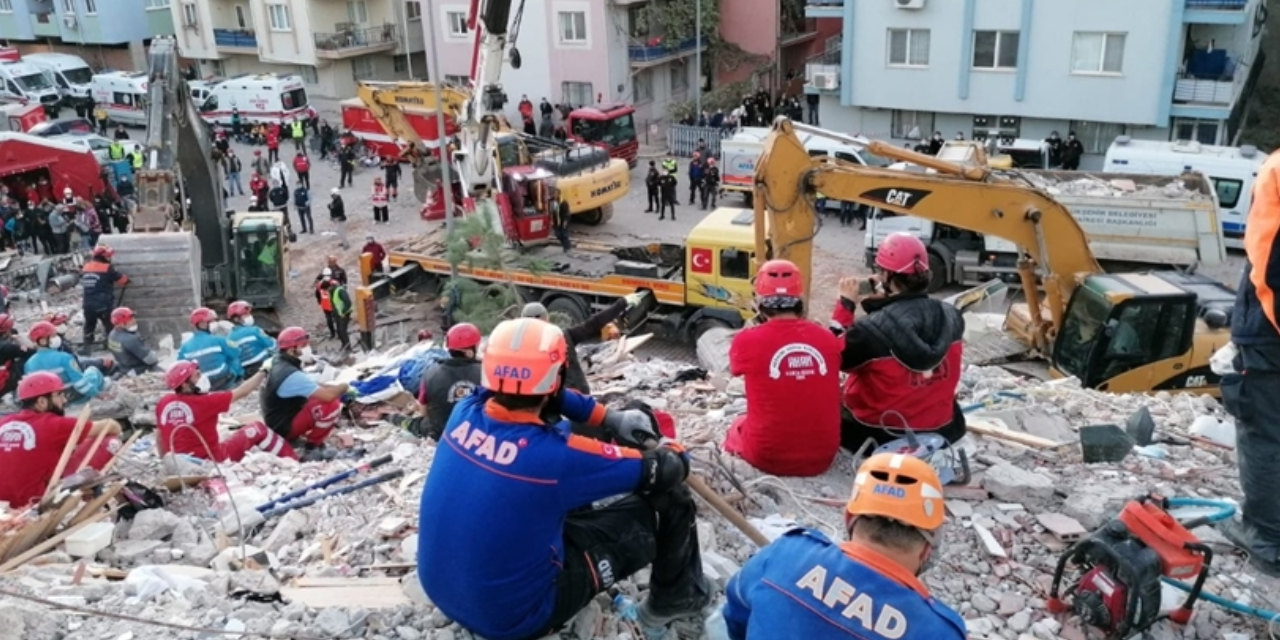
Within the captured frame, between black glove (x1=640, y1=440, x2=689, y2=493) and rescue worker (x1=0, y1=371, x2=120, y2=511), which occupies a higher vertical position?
black glove (x1=640, y1=440, x2=689, y2=493)

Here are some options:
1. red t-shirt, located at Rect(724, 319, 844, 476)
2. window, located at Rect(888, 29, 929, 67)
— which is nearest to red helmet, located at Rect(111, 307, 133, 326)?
red t-shirt, located at Rect(724, 319, 844, 476)

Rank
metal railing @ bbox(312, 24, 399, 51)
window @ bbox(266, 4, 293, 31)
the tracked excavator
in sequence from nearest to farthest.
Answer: the tracked excavator, metal railing @ bbox(312, 24, 399, 51), window @ bbox(266, 4, 293, 31)

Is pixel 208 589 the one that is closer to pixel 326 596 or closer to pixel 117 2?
pixel 326 596

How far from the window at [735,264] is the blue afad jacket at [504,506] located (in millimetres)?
11178

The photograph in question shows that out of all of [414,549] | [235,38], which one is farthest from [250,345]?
[235,38]

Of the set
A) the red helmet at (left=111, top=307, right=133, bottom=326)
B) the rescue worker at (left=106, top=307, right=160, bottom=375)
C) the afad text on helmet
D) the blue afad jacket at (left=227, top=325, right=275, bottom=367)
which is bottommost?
the rescue worker at (left=106, top=307, right=160, bottom=375)

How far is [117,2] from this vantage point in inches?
1623

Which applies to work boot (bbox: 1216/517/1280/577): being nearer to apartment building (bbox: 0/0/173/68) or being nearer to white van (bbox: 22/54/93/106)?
white van (bbox: 22/54/93/106)

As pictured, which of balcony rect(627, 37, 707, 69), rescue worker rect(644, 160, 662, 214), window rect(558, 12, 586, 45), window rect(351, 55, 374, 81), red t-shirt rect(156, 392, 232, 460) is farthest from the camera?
window rect(351, 55, 374, 81)

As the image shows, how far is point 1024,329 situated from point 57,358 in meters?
10.7

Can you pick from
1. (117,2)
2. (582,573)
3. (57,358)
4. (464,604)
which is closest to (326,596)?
(464,604)

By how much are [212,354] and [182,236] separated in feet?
17.6

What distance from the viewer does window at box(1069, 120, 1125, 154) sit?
80.6ft

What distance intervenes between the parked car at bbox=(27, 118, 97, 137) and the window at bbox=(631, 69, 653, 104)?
1620 centimetres
